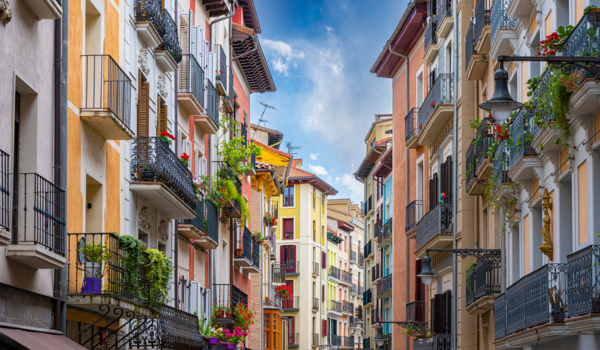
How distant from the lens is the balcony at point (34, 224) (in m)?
11.6

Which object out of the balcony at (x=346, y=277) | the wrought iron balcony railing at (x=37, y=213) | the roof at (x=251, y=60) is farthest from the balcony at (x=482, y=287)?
the balcony at (x=346, y=277)

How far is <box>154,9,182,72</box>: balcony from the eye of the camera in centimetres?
2156

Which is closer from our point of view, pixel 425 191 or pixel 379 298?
pixel 425 191

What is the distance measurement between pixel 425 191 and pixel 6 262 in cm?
2344

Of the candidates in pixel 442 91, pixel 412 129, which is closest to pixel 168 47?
pixel 442 91

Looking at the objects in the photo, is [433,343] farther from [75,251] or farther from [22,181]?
[22,181]

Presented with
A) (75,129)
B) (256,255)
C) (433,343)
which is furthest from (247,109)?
(75,129)

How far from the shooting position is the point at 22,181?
39.8ft

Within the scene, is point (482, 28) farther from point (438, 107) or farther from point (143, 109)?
point (143, 109)

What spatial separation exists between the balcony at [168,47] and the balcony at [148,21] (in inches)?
19.0

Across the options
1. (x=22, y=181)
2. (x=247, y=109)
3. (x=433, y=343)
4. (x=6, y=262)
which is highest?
(x=247, y=109)

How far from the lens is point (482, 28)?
23.5 m

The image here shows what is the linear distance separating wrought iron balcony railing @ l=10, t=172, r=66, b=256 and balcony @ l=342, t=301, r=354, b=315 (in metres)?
76.6

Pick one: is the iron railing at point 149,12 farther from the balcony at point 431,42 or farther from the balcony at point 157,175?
the balcony at point 431,42
